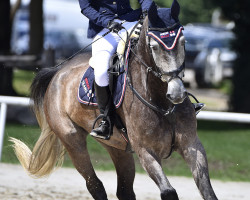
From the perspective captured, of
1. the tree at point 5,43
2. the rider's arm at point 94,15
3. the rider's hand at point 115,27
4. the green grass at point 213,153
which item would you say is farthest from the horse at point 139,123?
the tree at point 5,43

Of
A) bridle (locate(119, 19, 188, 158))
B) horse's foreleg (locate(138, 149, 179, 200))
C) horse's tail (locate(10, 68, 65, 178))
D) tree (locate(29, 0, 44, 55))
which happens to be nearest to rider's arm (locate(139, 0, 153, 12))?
bridle (locate(119, 19, 188, 158))

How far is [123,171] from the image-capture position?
645cm

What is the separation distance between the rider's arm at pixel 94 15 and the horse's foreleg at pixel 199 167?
4.81 feet

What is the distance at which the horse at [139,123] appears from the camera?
494 centimetres

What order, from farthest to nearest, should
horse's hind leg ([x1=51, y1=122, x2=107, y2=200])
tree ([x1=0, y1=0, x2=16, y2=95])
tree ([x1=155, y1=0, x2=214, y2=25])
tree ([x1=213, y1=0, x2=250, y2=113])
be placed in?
tree ([x1=155, y1=0, x2=214, y2=25]) < tree ([x1=0, y1=0, x2=16, y2=95]) < tree ([x1=213, y1=0, x2=250, y2=113]) < horse's hind leg ([x1=51, y1=122, x2=107, y2=200])

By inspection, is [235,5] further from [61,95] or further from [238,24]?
[61,95]

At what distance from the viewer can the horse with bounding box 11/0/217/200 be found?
4.94 metres

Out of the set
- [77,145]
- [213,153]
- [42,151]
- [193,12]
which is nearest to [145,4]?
[77,145]

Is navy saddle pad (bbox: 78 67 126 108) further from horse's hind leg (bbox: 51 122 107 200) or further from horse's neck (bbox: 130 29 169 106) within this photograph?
horse's neck (bbox: 130 29 169 106)

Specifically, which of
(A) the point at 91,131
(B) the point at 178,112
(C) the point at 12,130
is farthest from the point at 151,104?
(C) the point at 12,130

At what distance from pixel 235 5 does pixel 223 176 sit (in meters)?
6.75

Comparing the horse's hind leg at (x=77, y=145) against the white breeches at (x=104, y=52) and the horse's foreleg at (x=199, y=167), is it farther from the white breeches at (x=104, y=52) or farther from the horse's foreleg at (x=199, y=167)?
the horse's foreleg at (x=199, y=167)

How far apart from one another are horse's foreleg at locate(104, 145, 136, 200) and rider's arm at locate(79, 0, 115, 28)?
148 cm

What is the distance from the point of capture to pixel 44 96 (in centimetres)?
710
